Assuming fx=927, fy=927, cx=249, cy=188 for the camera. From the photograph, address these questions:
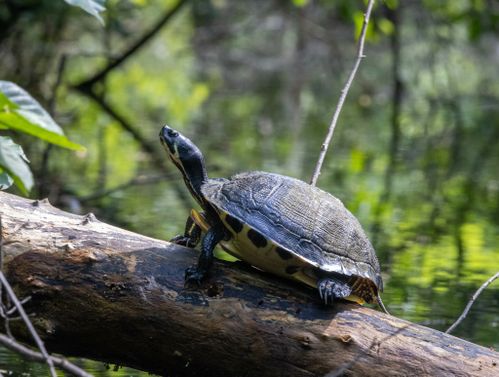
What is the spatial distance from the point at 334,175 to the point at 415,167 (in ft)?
3.50

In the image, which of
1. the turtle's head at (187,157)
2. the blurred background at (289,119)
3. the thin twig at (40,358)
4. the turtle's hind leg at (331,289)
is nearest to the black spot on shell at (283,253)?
the turtle's hind leg at (331,289)

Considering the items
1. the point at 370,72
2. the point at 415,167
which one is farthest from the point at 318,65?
the point at 415,167

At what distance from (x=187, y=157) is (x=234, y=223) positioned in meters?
0.33

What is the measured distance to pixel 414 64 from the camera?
16.4 m

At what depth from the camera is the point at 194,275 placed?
253 cm

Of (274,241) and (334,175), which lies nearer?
(274,241)

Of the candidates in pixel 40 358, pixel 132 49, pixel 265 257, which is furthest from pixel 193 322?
pixel 132 49

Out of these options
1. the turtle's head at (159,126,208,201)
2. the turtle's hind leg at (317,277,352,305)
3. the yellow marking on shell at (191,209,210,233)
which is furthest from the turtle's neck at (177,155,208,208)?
the turtle's hind leg at (317,277,352,305)

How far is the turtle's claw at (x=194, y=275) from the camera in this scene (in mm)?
2531

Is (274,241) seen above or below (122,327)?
above

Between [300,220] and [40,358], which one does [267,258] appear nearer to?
[300,220]

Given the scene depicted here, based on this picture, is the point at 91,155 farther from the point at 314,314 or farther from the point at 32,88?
the point at 314,314

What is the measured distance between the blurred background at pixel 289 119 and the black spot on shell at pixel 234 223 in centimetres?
70

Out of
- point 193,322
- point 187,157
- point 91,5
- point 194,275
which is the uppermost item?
point 91,5
